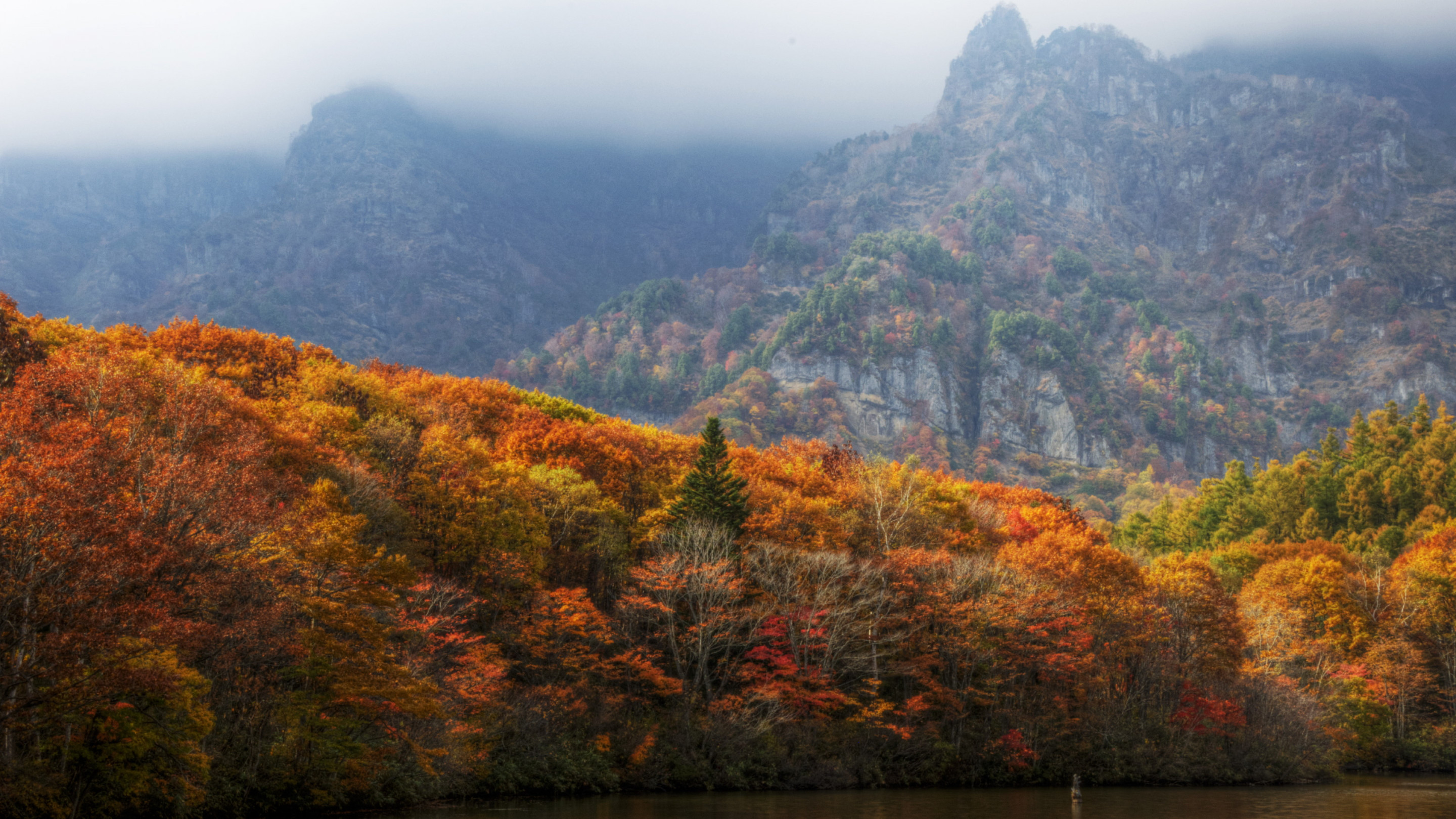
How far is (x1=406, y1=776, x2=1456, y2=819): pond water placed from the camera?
149 ft

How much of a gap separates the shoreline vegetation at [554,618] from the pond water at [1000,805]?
2.72m

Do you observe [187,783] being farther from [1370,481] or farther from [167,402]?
[1370,481]

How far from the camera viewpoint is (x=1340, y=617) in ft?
275

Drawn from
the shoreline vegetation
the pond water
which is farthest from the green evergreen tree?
the pond water

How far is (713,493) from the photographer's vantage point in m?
65.4

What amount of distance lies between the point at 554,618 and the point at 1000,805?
2411 centimetres

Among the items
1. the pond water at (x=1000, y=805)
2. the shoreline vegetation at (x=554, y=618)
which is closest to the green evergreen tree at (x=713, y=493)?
the shoreline vegetation at (x=554, y=618)

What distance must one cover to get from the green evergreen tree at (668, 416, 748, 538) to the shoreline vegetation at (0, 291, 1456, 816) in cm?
22

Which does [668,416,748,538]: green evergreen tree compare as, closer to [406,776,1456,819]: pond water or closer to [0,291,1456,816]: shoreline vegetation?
[0,291,1456,816]: shoreline vegetation

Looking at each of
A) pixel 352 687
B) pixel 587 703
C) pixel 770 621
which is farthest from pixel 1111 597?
pixel 352 687

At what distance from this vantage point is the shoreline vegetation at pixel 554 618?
31.7m

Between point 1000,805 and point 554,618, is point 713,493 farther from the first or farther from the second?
point 1000,805

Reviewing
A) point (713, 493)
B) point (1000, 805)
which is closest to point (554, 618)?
point (713, 493)

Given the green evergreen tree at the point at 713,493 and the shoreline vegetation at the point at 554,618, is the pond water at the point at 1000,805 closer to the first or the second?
the shoreline vegetation at the point at 554,618
